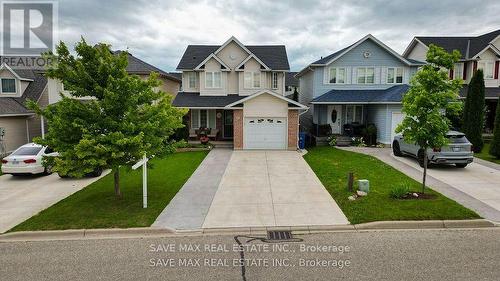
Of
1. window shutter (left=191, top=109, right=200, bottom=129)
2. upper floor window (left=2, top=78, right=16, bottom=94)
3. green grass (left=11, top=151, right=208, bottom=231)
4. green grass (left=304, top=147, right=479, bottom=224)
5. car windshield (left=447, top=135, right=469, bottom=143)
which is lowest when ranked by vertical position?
green grass (left=11, top=151, right=208, bottom=231)

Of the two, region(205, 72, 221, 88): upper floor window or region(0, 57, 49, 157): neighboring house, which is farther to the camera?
region(205, 72, 221, 88): upper floor window

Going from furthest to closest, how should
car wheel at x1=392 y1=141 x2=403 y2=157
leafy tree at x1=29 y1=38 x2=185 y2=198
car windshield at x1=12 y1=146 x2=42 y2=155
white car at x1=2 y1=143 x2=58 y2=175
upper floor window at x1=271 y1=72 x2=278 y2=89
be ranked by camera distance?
upper floor window at x1=271 y1=72 x2=278 y2=89 → car wheel at x1=392 y1=141 x2=403 y2=157 → car windshield at x1=12 y1=146 x2=42 y2=155 → white car at x1=2 y1=143 x2=58 y2=175 → leafy tree at x1=29 y1=38 x2=185 y2=198

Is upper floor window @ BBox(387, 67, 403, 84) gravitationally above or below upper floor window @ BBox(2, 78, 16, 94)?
above

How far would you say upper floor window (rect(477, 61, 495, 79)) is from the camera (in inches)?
1069

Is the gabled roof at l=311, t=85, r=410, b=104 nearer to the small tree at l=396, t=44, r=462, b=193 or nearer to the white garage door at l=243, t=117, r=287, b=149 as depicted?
the white garage door at l=243, t=117, r=287, b=149

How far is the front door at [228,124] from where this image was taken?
85.2ft

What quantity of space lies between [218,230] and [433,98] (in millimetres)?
7837

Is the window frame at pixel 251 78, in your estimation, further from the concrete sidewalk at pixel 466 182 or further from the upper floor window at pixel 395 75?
the concrete sidewalk at pixel 466 182

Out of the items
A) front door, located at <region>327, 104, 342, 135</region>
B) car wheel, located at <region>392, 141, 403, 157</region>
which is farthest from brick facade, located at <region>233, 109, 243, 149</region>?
car wheel, located at <region>392, 141, 403, 157</region>

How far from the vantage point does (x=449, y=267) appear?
632 centimetres

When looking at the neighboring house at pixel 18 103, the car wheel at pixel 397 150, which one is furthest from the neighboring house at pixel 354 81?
the neighboring house at pixel 18 103

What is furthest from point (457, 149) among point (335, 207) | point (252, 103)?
point (252, 103)

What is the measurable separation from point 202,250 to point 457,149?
12.9 metres

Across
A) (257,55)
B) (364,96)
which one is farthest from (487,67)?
(257,55)
